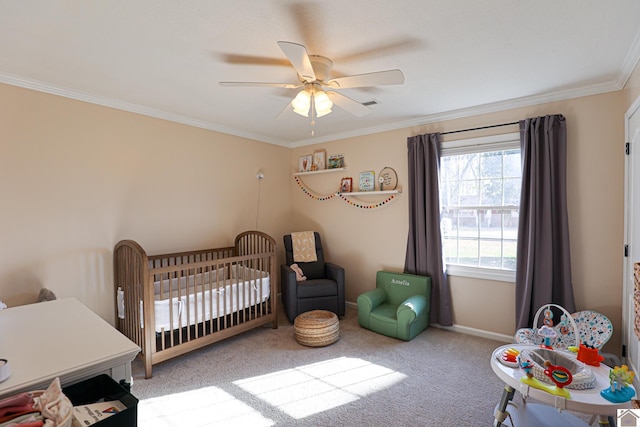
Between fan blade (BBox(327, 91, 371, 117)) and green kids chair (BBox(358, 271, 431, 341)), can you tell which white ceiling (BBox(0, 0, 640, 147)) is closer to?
fan blade (BBox(327, 91, 371, 117))

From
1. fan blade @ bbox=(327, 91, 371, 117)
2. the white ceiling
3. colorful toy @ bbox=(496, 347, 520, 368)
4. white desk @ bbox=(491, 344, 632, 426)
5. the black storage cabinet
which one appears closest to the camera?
the black storage cabinet

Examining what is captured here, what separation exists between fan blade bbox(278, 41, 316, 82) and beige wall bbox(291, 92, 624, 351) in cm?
219

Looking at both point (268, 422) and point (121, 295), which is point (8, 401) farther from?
point (121, 295)

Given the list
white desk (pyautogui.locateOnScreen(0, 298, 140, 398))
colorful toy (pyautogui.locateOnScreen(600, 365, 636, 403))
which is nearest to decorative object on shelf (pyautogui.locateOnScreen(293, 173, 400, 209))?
colorful toy (pyautogui.locateOnScreen(600, 365, 636, 403))

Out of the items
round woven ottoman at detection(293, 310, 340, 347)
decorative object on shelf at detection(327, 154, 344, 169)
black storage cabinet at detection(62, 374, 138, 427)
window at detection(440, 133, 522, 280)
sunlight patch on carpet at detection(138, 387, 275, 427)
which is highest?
decorative object on shelf at detection(327, 154, 344, 169)

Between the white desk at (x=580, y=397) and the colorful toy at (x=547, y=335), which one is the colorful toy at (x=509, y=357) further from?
the colorful toy at (x=547, y=335)

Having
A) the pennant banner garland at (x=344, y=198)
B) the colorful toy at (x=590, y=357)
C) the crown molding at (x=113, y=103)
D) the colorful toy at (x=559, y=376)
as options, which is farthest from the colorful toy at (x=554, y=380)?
the crown molding at (x=113, y=103)

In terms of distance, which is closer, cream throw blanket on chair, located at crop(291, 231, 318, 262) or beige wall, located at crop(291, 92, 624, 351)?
beige wall, located at crop(291, 92, 624, 351)

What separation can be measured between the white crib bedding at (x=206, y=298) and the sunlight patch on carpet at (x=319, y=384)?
733 millimetres

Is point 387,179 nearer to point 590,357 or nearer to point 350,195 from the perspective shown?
point 350,195

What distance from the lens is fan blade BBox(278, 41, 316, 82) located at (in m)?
1.57

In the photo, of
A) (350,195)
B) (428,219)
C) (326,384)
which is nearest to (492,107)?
(428,219)

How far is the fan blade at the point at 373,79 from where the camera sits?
188 cm

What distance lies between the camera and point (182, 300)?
109 inches
